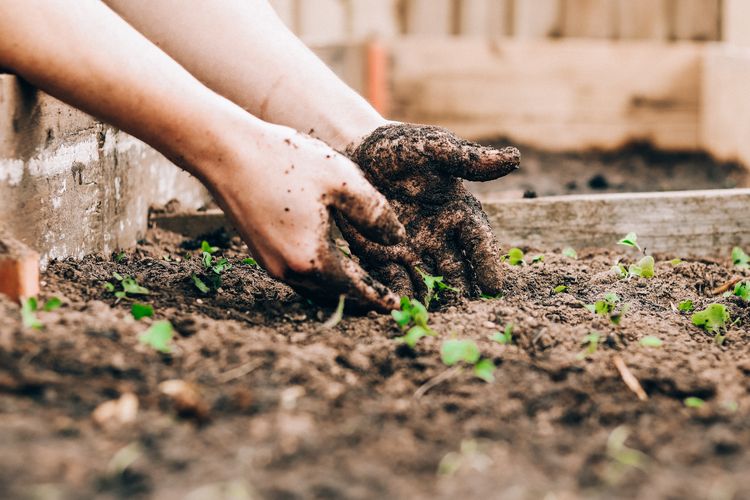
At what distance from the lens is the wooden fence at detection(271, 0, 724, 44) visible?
15.4 feet

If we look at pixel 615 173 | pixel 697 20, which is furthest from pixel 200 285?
pixel 697 20

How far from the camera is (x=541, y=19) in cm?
479

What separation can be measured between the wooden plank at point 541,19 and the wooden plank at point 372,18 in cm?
74

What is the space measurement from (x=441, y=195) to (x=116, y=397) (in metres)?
0.92

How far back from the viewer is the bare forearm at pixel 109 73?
146 cm

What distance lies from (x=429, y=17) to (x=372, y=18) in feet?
1.08

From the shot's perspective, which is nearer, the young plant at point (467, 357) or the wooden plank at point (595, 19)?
the young plant at point (467, 357)

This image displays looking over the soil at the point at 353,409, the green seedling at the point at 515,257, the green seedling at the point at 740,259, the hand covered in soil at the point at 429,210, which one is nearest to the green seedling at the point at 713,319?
the soil at the point at 353,409

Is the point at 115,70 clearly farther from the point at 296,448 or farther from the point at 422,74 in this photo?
the point at 422,74

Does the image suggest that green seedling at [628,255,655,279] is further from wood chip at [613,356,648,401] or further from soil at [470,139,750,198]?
soil at [470,139,750,198]

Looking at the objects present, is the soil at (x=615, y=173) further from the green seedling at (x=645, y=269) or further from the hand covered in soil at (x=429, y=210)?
the hand covered in soil at (x=429, y=210)

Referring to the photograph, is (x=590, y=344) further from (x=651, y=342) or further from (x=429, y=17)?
(x=429, y=17)

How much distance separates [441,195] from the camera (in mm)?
1811

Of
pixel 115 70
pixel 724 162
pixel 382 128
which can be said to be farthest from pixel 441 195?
pixel 724 162
